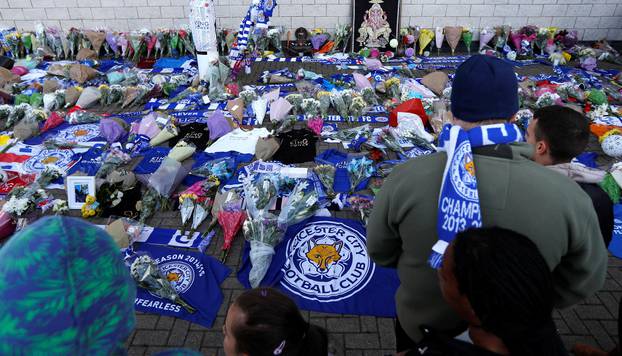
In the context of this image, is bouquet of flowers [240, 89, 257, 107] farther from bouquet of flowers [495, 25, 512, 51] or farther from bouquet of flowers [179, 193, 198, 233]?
bouquet of flowers [495, 25, 512, 51]

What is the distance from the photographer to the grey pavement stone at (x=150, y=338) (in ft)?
9.71

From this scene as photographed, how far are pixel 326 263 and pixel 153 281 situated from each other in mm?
1633

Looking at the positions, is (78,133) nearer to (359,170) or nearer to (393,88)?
(359,170)

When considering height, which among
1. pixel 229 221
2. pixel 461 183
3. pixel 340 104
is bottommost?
pixel 229 221

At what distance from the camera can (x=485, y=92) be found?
149 centimetres

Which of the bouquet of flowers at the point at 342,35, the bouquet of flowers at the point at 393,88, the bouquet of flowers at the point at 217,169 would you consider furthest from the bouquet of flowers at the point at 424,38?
the bouquet of flowers at the point at 217,169

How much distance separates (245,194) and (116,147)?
304 centimetres

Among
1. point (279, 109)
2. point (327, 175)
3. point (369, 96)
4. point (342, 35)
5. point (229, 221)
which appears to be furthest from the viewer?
point (342, 35)

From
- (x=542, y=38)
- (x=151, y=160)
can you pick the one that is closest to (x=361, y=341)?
(x=151, y=160)

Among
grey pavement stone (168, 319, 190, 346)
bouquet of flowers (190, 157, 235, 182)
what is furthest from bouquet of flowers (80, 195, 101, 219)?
grey pavement stone (168, 319, 190, 346)

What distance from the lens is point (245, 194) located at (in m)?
4.34

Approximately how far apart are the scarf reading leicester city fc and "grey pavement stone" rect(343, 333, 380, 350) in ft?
5.62

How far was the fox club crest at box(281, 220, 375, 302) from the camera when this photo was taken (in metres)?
3.41

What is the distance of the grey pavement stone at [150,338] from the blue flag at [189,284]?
18cm
